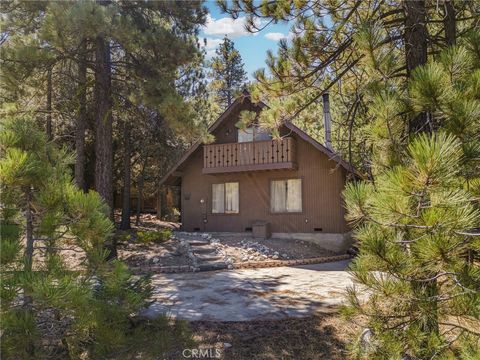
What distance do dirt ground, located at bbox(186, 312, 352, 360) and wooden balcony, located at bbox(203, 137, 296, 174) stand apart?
9558mm

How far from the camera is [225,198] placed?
1661 cm

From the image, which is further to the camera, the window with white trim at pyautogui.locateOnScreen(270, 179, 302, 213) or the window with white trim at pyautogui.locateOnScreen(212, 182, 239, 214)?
the window with white trim at pyautogui.locateOnScreen(212, 182, 239, 214)

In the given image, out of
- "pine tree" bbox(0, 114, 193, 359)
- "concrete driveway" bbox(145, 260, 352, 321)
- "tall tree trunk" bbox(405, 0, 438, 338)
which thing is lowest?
"concrete driveway" bbox(145, 260, 352, 321)

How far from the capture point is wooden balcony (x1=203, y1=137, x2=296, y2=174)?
48.7 feet

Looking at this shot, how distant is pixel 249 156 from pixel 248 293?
8677mm

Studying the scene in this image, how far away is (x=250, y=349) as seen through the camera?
4.66 meters

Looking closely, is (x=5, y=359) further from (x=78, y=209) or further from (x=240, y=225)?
(x=240, y=225)

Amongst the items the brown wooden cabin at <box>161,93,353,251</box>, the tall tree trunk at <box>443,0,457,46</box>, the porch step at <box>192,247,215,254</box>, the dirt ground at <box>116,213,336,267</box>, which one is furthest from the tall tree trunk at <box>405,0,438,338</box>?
the brown wooden cabin at <box>161,93,353,251</box>

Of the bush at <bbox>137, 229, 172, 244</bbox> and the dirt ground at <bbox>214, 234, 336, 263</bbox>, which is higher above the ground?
the bush at <bbox>137, 229, 172, 244</bbox>

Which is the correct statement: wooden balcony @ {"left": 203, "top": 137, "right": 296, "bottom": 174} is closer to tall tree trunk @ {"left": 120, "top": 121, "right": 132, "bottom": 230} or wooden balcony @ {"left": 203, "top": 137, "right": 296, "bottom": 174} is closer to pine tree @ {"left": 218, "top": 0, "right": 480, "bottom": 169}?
tall tree trunk @ {"left": 120, "top": 121, "right": 132, "bottom": 230}

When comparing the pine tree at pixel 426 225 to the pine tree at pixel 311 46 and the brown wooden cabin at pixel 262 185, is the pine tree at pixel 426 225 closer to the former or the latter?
the pine tree at pixel 311 46

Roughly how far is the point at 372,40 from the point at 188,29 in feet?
28.5

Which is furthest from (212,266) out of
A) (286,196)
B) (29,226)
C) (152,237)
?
(29,226)

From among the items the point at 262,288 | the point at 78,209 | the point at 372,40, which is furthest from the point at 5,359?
the point at 262,288
